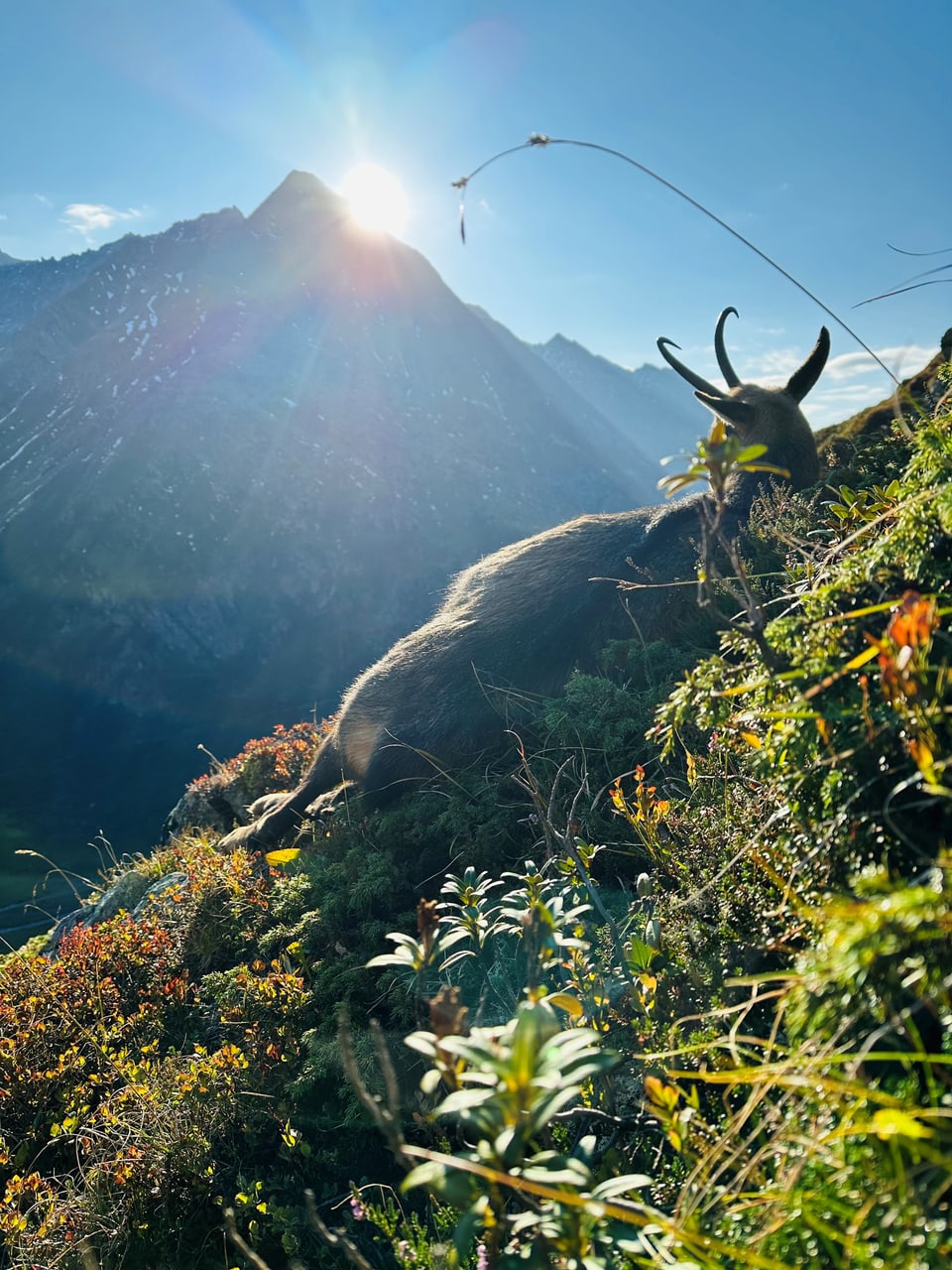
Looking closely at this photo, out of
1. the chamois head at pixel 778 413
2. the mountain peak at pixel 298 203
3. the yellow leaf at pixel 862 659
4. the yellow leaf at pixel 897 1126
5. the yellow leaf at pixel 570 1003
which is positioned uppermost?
the mountain peak at pixel 298 203

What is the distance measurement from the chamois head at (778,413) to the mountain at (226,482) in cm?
1835

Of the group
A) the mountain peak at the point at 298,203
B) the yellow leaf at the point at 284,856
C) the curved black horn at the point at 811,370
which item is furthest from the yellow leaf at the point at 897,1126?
the mountain peak at the point at 298,203

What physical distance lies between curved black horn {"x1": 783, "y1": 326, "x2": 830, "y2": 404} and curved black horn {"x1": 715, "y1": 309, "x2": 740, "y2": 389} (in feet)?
1.91

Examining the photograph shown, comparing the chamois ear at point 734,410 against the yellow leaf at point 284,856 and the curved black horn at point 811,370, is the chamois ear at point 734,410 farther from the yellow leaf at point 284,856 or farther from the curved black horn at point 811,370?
the yellow leaf at point 284,856

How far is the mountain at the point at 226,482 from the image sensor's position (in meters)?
61.5

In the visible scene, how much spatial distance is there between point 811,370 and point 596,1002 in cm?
682

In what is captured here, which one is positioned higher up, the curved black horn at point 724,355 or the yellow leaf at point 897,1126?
the curved black horn at point 724,355

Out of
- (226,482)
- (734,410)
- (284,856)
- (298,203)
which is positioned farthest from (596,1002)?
(298,203)

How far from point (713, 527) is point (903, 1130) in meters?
1.09

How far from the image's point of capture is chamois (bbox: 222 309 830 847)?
5.57 metres

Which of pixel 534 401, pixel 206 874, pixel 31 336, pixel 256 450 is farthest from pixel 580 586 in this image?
pixel 534 401

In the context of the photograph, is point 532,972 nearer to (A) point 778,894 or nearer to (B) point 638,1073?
(A) point 778,894

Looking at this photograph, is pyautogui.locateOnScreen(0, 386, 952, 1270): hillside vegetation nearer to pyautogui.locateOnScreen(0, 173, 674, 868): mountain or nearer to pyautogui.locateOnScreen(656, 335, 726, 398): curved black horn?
pyautogui.locateOnScreen(656, 335, 726, 398): curved black horn

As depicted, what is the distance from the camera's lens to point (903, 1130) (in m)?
0.90
